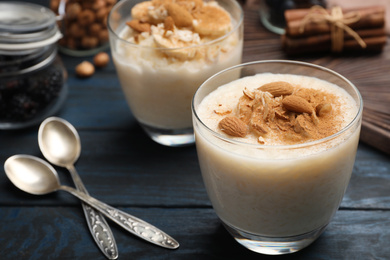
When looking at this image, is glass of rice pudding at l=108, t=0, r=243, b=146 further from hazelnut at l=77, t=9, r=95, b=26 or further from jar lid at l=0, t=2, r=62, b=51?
hazelnut at l=77, t=9, r=95, b=26

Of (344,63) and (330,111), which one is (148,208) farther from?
(344,63)

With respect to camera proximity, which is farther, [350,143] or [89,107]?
[89,107]

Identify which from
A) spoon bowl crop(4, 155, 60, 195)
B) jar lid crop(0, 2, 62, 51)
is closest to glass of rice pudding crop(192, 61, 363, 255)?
spoon bowl crop(4, 155, 60, 195)

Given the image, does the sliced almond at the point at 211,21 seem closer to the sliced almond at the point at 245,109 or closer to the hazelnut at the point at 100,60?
the sliced almond at the point at 245,109


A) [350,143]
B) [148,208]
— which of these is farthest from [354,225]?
[148,208]

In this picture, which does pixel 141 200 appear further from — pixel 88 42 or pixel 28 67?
pixel 88 42

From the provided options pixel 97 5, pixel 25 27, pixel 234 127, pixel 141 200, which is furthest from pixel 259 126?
pixel 97 5

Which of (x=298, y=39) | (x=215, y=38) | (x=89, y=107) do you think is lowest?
(x=89, y=107)
